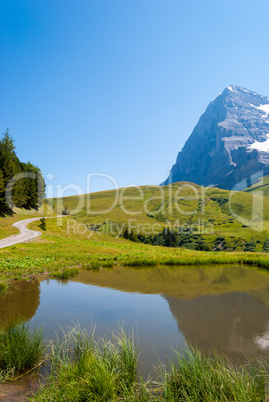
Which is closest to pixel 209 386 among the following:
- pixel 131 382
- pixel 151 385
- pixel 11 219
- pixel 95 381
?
pixel 151 385

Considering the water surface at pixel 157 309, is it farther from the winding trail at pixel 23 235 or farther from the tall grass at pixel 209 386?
the winding trail at pixel 23 235

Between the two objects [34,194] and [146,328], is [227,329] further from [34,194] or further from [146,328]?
[34,194]

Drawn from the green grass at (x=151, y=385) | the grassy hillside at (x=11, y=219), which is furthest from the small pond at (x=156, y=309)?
the grassy hillside at (x=11, y=219)

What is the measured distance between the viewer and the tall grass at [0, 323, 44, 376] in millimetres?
7340

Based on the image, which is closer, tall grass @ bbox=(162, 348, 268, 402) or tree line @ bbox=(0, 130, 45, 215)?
tall grass @ bbox=(162, 348, 268, 402)

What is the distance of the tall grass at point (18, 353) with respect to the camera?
7340mm

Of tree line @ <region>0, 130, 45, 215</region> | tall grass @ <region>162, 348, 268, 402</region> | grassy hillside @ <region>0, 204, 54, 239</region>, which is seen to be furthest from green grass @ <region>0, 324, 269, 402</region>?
tree line @ <region>0, 130, 45, 215</region>

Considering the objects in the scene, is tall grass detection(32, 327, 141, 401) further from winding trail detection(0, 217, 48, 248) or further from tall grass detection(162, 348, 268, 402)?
winding trail detection(0, 217, 48, 248)

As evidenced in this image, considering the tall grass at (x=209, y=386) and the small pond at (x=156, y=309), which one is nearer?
the tall grass at (x=209, y=386)

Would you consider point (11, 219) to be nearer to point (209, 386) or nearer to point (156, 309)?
point (156, 309)

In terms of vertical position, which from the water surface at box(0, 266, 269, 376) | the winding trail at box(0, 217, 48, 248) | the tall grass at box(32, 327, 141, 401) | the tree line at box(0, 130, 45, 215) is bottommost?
the water surface at box(0, 266, 269, 376)

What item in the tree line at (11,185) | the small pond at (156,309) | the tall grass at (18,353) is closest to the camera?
the tall grass at (18,353)

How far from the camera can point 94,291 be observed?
1808 cm

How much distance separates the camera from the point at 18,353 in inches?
294
